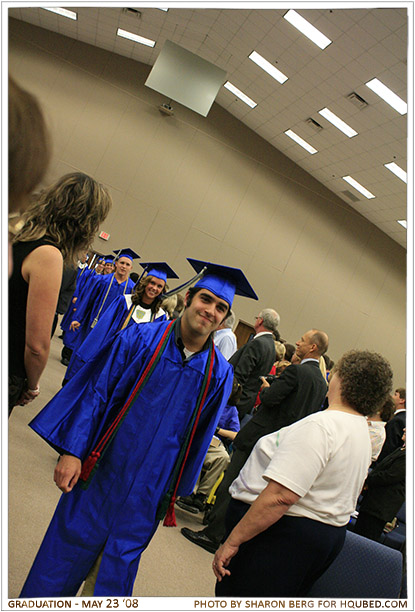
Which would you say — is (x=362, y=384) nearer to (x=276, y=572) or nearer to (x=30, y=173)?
(x=276, y=572)

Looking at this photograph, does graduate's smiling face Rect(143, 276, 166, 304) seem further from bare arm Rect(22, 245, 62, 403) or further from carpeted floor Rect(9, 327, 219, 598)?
bare arm Rect(22, 245, 62, 403)

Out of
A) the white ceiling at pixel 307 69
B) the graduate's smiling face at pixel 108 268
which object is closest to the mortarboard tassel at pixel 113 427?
the white ceiling at pixel 307 69

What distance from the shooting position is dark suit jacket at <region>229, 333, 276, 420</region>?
449 centimetres

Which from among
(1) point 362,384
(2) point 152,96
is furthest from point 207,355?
(2) point 152,96

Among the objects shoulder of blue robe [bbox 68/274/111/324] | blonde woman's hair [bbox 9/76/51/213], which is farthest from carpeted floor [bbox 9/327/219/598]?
blonde woman's hair [bbox 9/76/51/213]

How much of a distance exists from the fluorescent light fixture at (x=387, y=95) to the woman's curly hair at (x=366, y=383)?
851cm

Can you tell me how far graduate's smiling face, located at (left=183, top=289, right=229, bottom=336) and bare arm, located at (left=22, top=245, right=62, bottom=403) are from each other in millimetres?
552

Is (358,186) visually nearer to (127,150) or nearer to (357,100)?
(357,100)

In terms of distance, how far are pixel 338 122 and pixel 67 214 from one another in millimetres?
10336

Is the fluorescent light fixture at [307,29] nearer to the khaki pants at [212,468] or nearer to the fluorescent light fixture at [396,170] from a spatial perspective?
the fluorescent light fixture at [396,170]

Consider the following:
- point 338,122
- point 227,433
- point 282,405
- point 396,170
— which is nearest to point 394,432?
point 282,405

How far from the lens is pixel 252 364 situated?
4516 mm

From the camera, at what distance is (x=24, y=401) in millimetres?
1894
